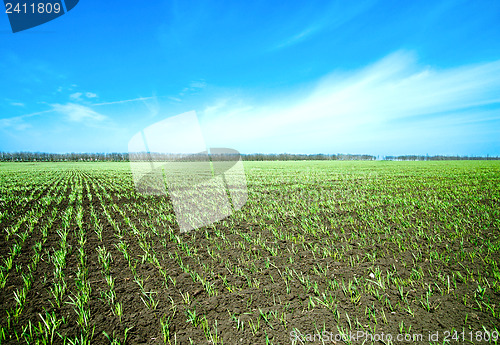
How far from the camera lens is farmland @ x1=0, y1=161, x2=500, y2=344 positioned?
8.85 ft

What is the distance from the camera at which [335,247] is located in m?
5.00

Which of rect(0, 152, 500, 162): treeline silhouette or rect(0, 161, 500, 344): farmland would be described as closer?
rect(0, 161, 500, 344): farmland

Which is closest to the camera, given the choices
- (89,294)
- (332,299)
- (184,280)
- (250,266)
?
(332,299)

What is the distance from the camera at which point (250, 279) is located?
3.80 m

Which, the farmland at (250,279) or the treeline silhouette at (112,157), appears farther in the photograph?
the treeline silhouette at (112,157)

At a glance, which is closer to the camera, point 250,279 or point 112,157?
point 250,279

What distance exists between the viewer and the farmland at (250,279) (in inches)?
106

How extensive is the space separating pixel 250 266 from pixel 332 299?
5.19 ft

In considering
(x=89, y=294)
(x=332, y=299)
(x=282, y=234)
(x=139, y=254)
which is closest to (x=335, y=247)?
(x=282, y=234)

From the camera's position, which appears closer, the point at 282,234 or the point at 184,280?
the point at 184,280

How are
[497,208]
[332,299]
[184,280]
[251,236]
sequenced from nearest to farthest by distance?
1. [332,299]
2. [184,280]
3. [251,236]
4. [497,208]

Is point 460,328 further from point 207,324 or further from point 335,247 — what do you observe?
point 207,324

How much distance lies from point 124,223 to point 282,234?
15.7ft

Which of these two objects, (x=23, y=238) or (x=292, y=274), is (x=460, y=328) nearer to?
(x=292, y=274)
